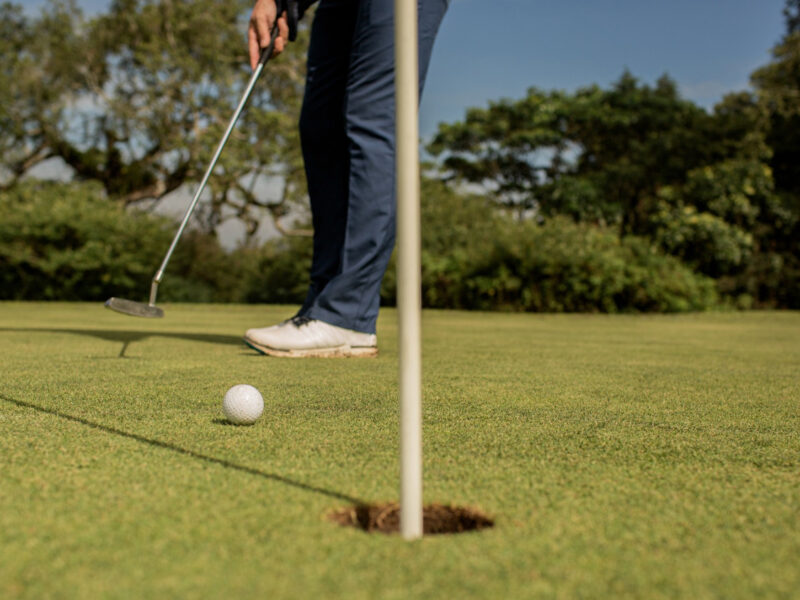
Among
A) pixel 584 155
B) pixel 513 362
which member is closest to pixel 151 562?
pixel 513 362

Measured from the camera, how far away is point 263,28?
3443 millimetres

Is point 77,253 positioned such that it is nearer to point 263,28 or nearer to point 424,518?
point 263,28

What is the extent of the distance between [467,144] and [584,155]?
4822 mm

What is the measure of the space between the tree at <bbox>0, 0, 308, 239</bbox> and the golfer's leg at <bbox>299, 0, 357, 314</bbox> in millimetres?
18990

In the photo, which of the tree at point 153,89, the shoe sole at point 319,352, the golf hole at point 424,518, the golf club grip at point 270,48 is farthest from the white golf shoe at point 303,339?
the tree at point 153,89

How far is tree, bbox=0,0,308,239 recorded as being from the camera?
22516 mm

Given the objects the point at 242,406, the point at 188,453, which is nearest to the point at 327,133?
the point at 242,406

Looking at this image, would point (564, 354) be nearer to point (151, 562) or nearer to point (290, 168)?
point (151, 562)

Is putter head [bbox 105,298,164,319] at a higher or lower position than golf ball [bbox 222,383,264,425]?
higher

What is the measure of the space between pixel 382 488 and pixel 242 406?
60 cm

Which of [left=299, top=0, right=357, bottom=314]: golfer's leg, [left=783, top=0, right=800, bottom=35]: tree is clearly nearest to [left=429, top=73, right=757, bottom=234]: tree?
[left=783, top=0, right=800, bottom=35]: tree

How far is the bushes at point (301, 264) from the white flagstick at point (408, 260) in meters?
12.3

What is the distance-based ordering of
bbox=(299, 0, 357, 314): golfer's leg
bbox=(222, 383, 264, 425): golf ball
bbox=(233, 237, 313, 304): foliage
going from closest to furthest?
bbox=(222, 383, 264, 425): golf ball → bbox=(299, 0, 357, 314): golfer's leg → bbox=(233, 237, 313, 304): foliage

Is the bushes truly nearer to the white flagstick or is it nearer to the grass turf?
the grass turf
